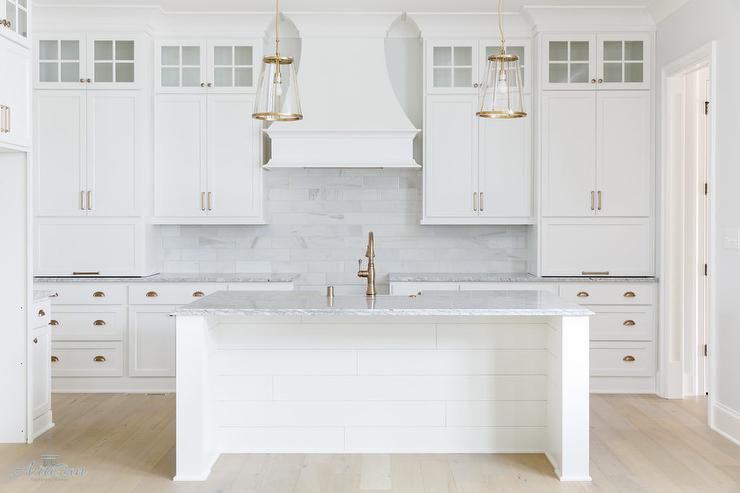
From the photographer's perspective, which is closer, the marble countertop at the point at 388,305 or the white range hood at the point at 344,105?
the marble countertop at the point at 388,305

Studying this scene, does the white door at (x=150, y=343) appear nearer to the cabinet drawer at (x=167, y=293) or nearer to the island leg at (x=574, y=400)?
the cabinet drawer at (x=167, y=293)

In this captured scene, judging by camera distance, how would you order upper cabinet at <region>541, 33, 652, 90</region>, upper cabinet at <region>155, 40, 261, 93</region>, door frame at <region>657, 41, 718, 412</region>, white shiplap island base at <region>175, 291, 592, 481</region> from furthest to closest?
upper cabinet at <region>155, 40, 261, 93</region> < upper cabinet at <region>541, 33, 652, 90</region> < door frame at <region>657, 41, 718, 412</region> < white shiplap island base at <region>175, 291, 592, 481</region>

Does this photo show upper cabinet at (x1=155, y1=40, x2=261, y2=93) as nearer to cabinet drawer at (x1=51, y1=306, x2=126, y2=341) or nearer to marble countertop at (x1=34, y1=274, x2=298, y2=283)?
marble countertop at (x1=34, y1=274, x2=298, y2=283)

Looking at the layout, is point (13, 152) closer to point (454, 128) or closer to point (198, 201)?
point (198, 201)

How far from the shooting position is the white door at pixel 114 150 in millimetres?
5449

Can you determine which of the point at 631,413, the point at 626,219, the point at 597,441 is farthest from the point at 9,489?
the point at 626,219

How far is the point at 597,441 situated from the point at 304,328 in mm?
1774

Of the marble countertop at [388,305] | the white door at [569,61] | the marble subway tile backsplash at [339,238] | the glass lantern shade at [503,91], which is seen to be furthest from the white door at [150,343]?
the white door at [569,61]

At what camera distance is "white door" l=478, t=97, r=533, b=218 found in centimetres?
559

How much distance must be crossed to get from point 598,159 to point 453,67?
1.28m

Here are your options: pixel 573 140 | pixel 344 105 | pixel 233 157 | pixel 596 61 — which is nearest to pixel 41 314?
pixel 233 157

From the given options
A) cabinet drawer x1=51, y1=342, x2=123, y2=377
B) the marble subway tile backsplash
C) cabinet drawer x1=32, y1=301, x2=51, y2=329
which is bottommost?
cabinet drawer x1=51, y1=342, x2=123, y2=377

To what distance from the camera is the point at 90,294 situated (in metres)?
5.36

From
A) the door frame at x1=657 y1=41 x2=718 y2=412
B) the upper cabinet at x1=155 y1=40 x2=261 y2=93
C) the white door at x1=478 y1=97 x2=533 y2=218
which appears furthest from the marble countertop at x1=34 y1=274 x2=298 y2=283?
the door frame at x1=657 y1=41 x2=718 y2=412
